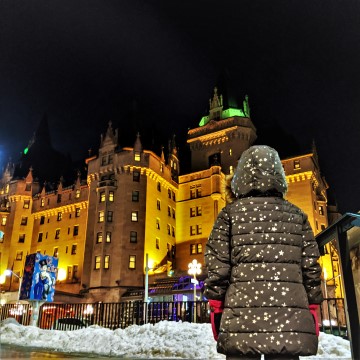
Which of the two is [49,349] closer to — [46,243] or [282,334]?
[282,334]

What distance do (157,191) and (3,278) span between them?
2727 cm

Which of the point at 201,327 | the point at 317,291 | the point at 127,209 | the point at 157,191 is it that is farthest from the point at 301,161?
the point at 317,291

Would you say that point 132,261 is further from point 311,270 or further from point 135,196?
point 311,270

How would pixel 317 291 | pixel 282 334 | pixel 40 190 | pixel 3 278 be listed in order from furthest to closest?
pixel 40 190, pixel 3 278, pixel 317 291, pixel 282 334

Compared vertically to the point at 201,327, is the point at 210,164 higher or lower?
higher

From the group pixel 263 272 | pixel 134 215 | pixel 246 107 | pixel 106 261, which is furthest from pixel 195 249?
pixel 263 272

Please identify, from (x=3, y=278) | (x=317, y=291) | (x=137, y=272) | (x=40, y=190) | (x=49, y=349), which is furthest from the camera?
(x=40, y=190)

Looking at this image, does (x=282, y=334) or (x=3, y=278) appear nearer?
(x=282, y=334)

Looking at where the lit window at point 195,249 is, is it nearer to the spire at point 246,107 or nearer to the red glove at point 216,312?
the spire at point 246,107

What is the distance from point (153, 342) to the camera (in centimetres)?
998

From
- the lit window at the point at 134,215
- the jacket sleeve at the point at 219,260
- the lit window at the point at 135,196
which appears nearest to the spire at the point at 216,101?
the lit window at the point at 135,196

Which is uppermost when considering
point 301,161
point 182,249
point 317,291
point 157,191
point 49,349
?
point 301,161

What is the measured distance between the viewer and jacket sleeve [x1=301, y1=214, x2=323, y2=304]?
4.00 m

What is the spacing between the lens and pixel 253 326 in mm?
3701
